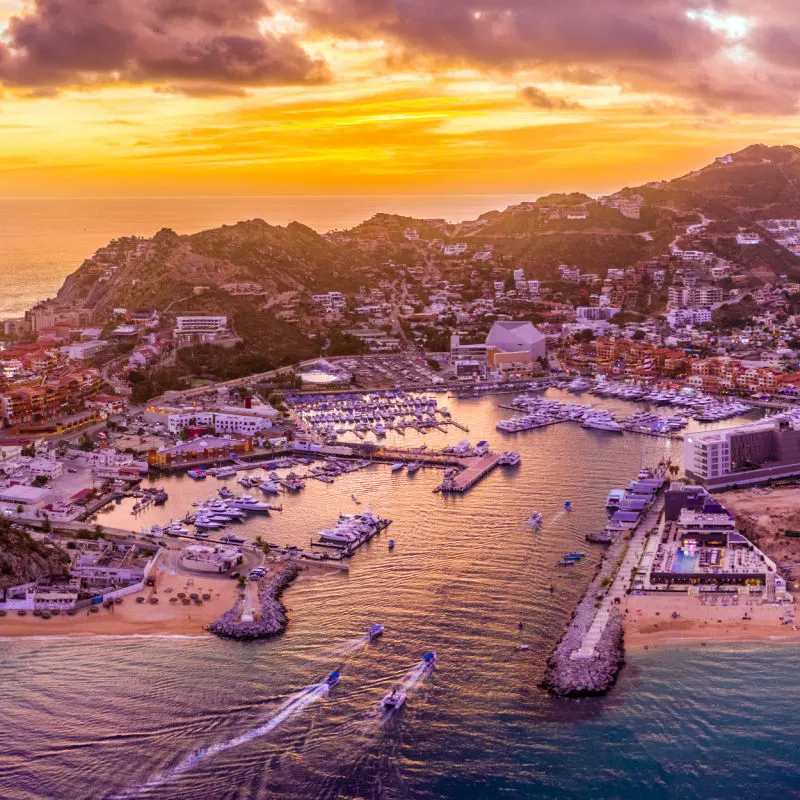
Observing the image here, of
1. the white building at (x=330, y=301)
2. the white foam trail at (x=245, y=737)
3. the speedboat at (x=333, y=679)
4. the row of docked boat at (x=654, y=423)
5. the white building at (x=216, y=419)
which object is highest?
the white building at (x=330, y=301)

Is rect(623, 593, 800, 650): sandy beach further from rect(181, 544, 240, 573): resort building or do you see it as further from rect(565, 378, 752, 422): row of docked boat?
rect(565, 378, 752, 422): row of docked boat

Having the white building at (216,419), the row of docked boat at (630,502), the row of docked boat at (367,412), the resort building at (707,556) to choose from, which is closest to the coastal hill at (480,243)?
the row of docked boat at (367,412)

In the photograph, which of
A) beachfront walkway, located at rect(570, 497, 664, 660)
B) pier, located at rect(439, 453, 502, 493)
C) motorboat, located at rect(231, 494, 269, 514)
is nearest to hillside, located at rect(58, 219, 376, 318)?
pier, located at rect(439, 453, 502, 493)

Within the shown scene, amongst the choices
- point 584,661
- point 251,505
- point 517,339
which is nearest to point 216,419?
point 251,505

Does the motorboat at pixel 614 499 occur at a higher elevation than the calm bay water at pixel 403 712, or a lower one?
higher

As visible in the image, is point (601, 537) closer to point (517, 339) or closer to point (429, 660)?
point (429, 660)

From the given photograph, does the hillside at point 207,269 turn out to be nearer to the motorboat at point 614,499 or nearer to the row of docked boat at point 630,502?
the row of docked boat at point 630,502
